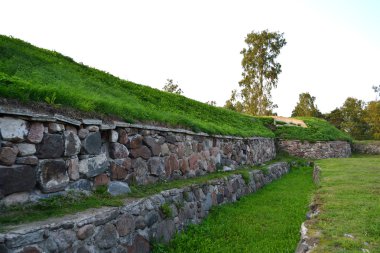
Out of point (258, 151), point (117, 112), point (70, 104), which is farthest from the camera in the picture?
point (258, 151)

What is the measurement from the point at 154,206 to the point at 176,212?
2.46 ft

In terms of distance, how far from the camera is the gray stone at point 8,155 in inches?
132

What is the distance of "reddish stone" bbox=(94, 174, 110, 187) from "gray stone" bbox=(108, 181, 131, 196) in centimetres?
7

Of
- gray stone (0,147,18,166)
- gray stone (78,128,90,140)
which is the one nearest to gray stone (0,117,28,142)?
gray stone (0,147,18,166)

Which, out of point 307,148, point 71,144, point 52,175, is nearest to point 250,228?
point 71,144

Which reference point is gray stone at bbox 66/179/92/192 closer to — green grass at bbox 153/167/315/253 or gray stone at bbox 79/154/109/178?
gray stone at bbox 79/154/109/178

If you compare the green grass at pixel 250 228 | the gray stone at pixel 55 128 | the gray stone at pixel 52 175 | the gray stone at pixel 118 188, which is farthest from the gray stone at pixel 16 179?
the green grass at pixel 250 228

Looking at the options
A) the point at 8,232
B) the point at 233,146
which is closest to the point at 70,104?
the point at 8,232

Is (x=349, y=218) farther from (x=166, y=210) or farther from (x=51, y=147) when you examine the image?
(x=51, y=147)

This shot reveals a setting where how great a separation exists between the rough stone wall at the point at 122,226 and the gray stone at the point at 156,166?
1.92ft

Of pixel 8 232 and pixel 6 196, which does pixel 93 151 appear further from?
pixel 8 232

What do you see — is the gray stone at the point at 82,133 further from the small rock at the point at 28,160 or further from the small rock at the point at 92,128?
the small rock at the point at 28,160

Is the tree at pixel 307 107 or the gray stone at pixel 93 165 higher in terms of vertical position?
the tree at pixel 307 107

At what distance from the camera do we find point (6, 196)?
11.2ft
